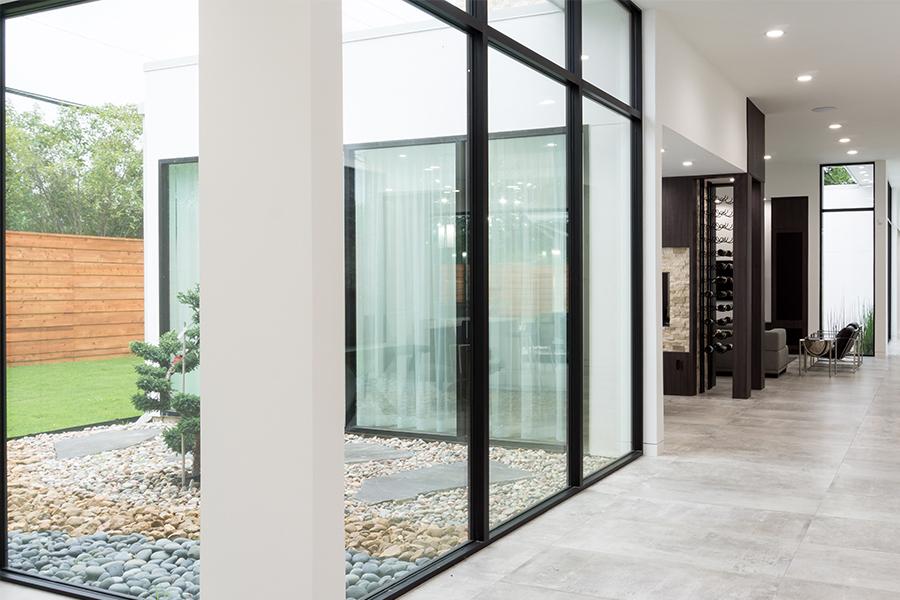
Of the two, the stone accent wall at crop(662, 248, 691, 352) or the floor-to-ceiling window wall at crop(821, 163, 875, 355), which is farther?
the floor-to-ceiling window wall at crop(821, 163, 875, 355)

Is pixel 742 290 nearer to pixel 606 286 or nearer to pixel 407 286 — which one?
pixel 606 286

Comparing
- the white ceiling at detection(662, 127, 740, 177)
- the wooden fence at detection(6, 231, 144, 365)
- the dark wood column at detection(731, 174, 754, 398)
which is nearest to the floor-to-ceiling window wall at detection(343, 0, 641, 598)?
the wooden fence at detection(6, 231, 144, 365)

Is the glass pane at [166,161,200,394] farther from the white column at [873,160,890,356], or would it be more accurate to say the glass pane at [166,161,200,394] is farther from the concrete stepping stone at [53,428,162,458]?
the white column at [873,160,890,356]

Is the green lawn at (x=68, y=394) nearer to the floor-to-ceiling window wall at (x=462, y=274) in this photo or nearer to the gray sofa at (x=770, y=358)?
the floor-to-ceiling window wall at (x=462, y=274)

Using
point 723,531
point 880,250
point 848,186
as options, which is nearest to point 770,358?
point 880,250

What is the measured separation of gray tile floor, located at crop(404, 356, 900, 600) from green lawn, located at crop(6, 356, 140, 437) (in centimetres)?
166

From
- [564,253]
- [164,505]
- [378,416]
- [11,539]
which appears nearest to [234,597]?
[378,416]

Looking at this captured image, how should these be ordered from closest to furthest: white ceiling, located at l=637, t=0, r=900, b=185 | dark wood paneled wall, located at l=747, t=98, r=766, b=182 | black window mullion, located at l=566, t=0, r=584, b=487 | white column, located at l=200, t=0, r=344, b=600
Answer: white column, located at l=200, t=0, r=344, b=600 < black window mullion, located at l=566, t=0, r=584, b=487 < white ceiling, located at l=637, t=0, r=900, b=185 < dark wood paneled wall, located at l=747, t=98, r=766, b=182

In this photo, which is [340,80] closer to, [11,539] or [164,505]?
[164,505]

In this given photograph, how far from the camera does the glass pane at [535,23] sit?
14.2 ft

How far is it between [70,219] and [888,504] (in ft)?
15.9

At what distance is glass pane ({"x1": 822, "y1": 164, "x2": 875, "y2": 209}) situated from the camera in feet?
48.5

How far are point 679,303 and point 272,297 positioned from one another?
800cm

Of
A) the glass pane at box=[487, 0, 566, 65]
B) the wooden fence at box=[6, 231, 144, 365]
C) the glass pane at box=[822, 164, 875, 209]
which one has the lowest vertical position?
the wooden fence at box=[6, 231, 144, 365]
